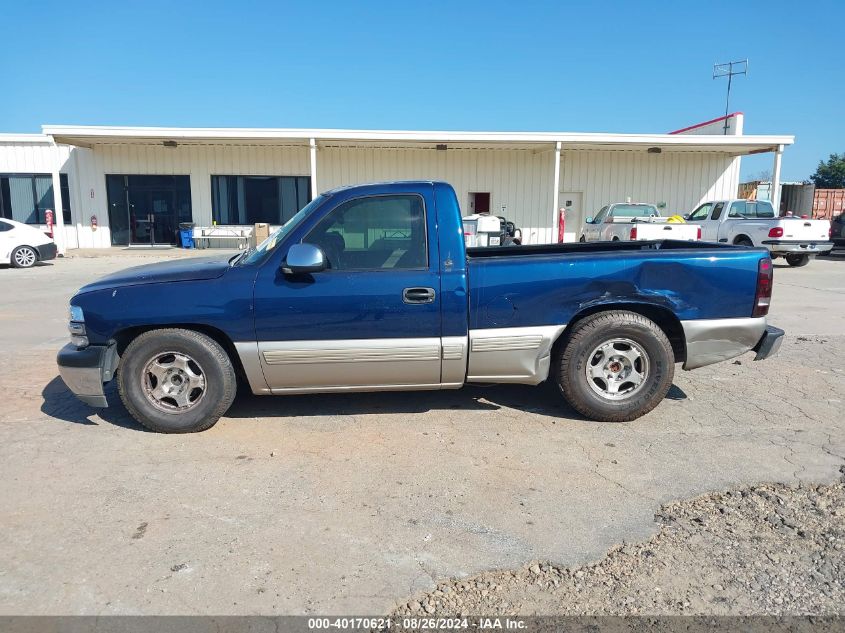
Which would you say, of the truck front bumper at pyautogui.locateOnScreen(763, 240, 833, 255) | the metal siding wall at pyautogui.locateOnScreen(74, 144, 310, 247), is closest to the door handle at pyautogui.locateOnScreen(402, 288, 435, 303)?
the truck front bumper at pyautogui.locateOnScreen(763, 240, 833, 255)

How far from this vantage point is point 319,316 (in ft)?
14.2

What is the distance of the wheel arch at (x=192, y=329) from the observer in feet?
14.6

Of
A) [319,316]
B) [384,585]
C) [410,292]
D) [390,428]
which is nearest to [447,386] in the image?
[390,428]

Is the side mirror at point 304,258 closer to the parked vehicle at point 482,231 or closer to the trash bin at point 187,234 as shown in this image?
A: the parked vehicle at point 482,231

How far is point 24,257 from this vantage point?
17.3m

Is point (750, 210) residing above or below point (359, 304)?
above

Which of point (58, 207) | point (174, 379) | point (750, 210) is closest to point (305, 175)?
point (58, 207)

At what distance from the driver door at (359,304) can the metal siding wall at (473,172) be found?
20.2 meters

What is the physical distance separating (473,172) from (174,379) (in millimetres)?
21634

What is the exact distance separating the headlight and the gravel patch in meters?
3.17

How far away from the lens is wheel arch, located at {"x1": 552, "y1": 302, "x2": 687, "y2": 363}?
4.68 m

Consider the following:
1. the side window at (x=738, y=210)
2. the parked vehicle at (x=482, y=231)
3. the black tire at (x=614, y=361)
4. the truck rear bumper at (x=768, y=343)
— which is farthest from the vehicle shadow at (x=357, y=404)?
the side window at (x=738, y=210)

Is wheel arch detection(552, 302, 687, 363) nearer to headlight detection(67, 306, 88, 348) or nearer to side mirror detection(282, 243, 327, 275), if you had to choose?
side mirror detection(282, 243, 327, 275)

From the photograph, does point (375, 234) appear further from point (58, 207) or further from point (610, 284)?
point (58, 207)
